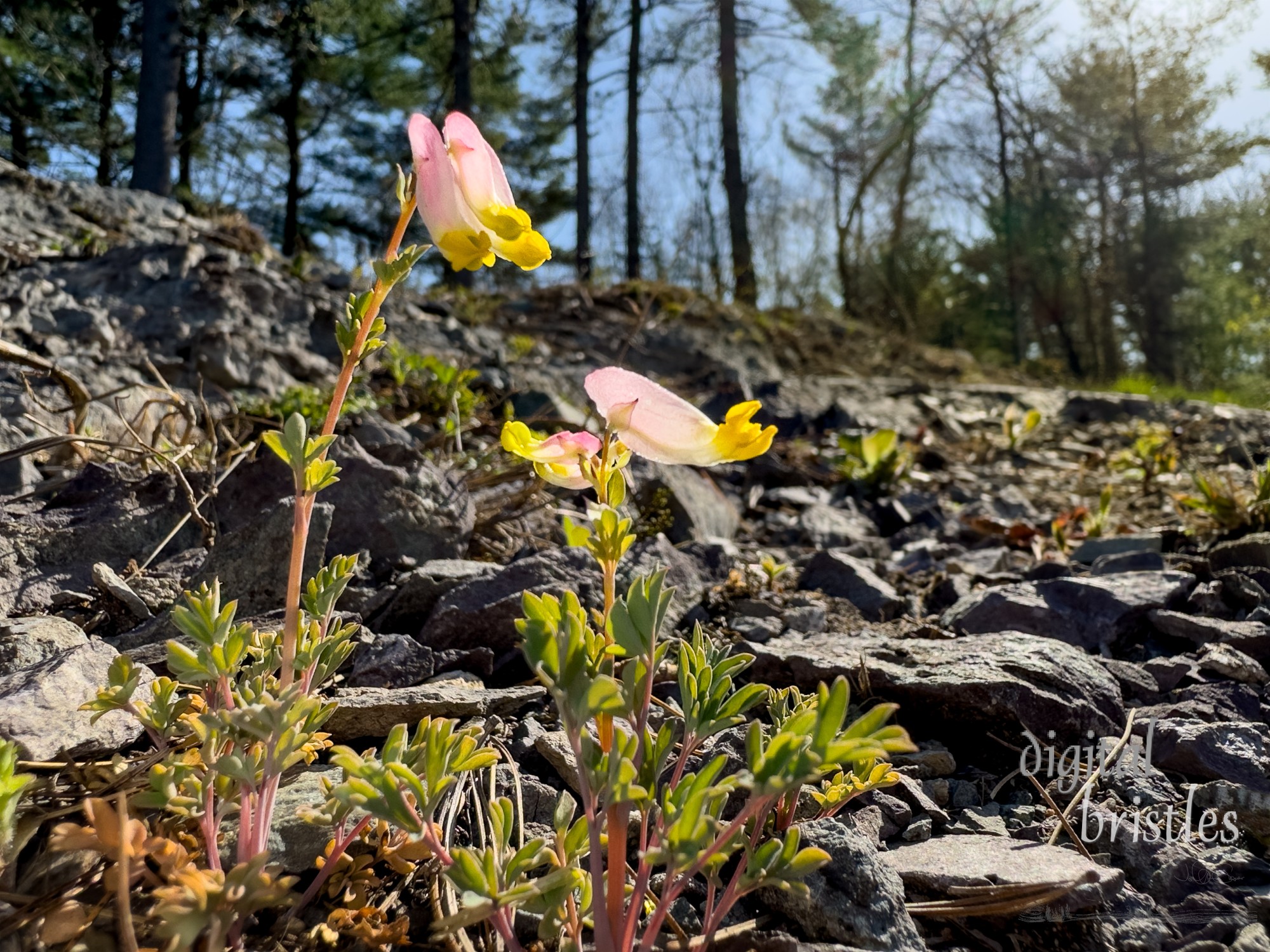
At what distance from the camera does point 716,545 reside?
2.85 meters

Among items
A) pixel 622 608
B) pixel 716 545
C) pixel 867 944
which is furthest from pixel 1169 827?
pixel 716 545

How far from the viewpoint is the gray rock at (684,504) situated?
3.12m

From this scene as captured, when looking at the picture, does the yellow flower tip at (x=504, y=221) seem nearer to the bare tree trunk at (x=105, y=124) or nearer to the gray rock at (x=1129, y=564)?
the gray rock at (x=1129, y=564)

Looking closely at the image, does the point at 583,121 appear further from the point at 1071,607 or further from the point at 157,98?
the point at 1071,607

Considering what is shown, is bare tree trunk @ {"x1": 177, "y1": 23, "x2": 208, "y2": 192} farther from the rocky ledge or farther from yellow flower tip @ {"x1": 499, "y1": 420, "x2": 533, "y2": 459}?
yellow flower tip @ {"x1": 499, "y1": 420, "x2": 533, "y2": 459}

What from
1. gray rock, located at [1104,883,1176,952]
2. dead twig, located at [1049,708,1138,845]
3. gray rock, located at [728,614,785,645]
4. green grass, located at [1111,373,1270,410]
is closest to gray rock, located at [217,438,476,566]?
gray rock, located at [728,614,785,645]

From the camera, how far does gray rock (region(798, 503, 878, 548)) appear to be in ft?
11.3

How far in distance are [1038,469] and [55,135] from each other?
13.5 metres

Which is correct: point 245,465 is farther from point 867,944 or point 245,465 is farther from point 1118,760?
point 1118,760

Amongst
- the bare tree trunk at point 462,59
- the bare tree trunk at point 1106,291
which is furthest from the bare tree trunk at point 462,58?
the bare tree trunk at point 1106,291

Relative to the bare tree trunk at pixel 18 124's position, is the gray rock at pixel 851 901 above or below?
below

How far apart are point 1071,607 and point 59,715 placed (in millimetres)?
2313

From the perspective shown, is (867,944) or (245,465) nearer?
(867,944)

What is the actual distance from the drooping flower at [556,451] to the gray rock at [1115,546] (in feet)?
8.23
